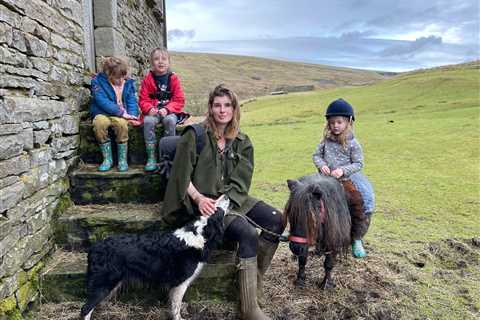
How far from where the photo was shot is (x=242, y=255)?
126 inches

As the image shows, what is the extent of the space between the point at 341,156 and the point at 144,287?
260 centimetres

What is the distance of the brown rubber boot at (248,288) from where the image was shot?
3152 mm

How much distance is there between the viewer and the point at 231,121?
3.55m

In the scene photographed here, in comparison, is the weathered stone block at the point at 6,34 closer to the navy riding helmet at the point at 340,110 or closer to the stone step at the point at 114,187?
the stone step at the point at 114,187

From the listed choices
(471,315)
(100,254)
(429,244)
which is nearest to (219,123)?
(100,254)

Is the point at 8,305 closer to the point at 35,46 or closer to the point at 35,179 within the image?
the point at 35,179

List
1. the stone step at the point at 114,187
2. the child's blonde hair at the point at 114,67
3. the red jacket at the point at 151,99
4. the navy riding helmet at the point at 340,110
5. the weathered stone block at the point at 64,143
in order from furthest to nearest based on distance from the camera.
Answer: the red jacket at the point at 151,99
the child's blonde hair at the point at 114,67
the stone step at the point at 114,187
the navy riding helmet at the point at 340,110
the weathered stone block at the point at 64,143

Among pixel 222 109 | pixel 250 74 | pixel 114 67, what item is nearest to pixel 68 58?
pixel 114 67

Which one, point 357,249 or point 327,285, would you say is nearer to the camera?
point 327,285

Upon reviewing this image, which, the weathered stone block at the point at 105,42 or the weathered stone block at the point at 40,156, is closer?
the weathered stone block at the point at 40,156

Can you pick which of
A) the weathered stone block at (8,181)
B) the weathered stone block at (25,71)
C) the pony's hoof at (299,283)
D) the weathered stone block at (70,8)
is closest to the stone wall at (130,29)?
the weathered stone block at (70,8)

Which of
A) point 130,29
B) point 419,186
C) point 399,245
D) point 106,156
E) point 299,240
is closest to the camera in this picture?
point 299,240

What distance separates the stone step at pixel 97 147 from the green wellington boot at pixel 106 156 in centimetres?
20

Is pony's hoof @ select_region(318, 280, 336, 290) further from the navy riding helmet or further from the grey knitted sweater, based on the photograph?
the navy riding helmet
